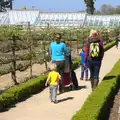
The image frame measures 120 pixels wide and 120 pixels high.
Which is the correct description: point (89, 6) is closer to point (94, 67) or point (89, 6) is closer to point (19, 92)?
point (94, 67)

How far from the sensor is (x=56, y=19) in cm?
7256

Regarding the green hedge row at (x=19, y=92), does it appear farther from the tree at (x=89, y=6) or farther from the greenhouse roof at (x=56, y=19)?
the tree at (x=89, y=6)

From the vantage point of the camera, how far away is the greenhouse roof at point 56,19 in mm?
70688

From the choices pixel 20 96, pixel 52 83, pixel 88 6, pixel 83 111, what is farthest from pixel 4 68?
pixel 88 6

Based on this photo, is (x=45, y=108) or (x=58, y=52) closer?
(x=45, y=108)

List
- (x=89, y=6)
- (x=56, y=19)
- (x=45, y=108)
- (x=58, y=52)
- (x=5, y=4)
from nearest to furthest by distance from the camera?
→ 1. (x=45, y=108)
2. (x=58, y=52)
3. (x=56, y=19)
4. (x=89, y=6)
5. (x=5, y=4)

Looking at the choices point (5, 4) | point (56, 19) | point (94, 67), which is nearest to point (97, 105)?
point (94, 67)

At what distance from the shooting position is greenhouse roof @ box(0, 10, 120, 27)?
70.7 m

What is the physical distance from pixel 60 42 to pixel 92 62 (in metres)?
0.90

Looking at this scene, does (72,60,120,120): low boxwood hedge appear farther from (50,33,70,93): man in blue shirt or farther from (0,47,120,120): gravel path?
(50,33,70,93): man in blue shirt

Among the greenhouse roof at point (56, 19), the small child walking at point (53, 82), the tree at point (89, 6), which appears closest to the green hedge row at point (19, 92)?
the small child walking at point (53, 82)

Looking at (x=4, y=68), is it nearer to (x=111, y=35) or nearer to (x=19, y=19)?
(x=111, y=35)

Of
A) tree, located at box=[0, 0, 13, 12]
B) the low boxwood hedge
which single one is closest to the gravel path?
the low boxwood hedge

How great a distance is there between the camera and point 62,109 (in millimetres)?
8250
